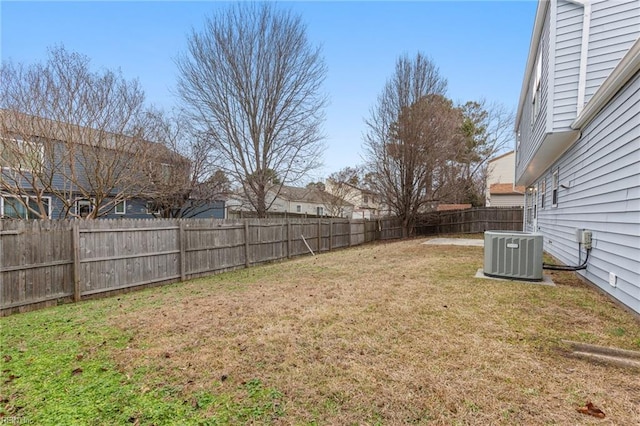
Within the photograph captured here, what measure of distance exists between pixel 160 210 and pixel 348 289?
46.1ft

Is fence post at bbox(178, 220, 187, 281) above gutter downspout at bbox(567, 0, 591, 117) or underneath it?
underneath

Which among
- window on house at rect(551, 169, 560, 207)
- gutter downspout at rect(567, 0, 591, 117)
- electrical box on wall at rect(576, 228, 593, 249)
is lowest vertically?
→ electrical box on wall at rect(576, 228, 593, 249)

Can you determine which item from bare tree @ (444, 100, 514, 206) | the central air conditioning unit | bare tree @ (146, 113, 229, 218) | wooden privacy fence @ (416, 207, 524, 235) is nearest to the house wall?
the central air conditioning unit

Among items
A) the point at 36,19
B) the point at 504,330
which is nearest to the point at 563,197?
the point at 504,330

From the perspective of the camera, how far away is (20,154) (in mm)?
7867

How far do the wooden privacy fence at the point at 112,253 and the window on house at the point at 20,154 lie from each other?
3968 millimetres

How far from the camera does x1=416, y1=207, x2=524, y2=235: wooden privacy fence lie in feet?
60.8

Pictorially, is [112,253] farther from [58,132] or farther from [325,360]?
[325,360]

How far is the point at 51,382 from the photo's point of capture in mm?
2590

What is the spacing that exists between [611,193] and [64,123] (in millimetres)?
11690

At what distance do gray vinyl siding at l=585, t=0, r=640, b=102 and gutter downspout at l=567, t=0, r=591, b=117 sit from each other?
0.15ft

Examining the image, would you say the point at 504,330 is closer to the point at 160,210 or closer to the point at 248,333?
the point at 248,333

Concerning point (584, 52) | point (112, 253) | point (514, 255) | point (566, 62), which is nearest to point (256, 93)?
point (112, 253)

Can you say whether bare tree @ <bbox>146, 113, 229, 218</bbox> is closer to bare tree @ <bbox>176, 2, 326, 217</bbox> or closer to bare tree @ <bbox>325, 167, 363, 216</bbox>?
bare tree @ <bbox>176, 2, 326, 217</bbox>
